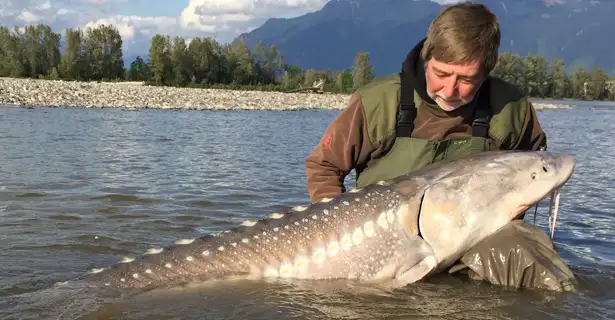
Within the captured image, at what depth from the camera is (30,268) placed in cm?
404

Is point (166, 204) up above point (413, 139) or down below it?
below

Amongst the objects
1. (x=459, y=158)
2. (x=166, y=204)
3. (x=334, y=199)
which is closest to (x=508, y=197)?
(x=459, y=158)

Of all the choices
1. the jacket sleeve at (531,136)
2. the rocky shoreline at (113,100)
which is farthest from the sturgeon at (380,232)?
the rocky shoreline at (113,100)

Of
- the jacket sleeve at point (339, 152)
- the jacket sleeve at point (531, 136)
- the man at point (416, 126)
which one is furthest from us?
the jacket sleeve at point (531, 136)

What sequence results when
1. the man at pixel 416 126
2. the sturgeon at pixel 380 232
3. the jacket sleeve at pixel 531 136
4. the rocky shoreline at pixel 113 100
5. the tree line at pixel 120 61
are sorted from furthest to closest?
the tree line at pixel 120 61 < the rocky shoreline at pixel 113 100 < the jacket sleeve at pixel 531 136 < the man at pixel 416 126 < the sturgeon at pixel 380 232

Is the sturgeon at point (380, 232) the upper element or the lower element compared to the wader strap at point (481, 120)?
lower

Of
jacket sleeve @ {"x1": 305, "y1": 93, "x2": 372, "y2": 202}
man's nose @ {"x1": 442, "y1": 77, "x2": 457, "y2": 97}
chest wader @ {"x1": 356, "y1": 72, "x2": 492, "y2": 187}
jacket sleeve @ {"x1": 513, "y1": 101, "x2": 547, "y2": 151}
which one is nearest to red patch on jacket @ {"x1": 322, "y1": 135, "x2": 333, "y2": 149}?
jacket sleeve @ {"x1": 305, "y1": 93, "x2": 372, "y2": 202}

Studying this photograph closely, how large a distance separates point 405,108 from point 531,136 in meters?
0.95

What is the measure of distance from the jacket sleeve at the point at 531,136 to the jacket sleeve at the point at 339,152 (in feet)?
3.44

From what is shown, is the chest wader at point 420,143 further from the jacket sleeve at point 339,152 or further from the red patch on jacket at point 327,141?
the red patch on jacket at point 327,141

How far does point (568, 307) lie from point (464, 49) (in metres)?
1.53

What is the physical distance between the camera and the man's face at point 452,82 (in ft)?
10.9

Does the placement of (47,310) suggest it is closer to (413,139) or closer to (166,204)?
(413,139)

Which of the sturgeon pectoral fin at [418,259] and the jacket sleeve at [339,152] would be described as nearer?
the sturgeon pectoral fin at [418,259]
